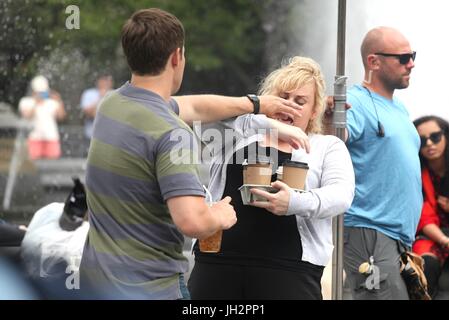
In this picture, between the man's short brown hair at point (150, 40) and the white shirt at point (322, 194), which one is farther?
the white shirt at point (322, 194)

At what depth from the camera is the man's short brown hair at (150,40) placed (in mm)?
2836

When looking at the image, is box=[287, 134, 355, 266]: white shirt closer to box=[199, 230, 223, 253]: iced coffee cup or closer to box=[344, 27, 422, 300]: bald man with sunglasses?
box=[199, 230, 223, 253]: iced coffee cup

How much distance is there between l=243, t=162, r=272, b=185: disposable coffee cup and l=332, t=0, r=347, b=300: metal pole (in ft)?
2.56

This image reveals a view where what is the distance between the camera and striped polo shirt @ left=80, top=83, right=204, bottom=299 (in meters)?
2.78

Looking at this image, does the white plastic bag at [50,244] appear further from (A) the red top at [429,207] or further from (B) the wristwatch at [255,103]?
(A) the red top at [429,207]

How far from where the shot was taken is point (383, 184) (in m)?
4.43

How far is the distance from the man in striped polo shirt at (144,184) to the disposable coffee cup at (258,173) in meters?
0.42

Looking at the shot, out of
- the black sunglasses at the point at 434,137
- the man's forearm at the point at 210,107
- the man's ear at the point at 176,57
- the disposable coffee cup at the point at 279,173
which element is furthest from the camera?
the black sunglasses at the point at 434,137

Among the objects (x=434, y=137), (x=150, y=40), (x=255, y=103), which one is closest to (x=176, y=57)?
(x=150, y=40)

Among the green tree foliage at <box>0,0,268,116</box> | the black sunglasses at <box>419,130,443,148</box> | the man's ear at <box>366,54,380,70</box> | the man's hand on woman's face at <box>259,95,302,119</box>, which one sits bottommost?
the black sunglasses at <box>419,130,443,148</box>

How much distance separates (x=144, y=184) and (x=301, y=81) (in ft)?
3.41

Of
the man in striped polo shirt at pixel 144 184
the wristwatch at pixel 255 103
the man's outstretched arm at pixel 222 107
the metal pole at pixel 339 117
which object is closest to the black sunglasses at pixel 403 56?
the metal pole at pixel 339 117

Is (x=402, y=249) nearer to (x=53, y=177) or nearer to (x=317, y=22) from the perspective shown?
Answer: (x=317, y=22)

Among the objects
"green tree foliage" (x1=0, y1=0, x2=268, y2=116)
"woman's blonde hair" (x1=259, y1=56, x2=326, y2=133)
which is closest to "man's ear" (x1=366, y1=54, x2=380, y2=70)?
"woman's blonde hair" (x1=259, y1=56, x2=326, y2=133)
